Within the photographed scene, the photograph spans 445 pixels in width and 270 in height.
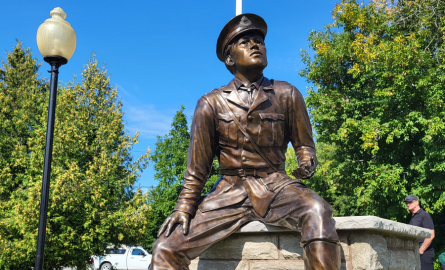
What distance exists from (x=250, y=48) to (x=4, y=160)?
16.1m

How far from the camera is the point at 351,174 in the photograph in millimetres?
14922

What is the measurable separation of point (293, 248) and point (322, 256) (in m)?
0.67

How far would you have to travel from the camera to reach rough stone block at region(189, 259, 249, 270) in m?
3.31

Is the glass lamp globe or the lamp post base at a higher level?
the glass lamp globe

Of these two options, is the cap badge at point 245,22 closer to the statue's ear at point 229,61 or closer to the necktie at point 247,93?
the statue's ear at point 229,61

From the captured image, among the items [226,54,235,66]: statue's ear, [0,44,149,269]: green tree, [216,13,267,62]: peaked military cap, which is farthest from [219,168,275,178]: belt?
[0,44,149,269]: green tree

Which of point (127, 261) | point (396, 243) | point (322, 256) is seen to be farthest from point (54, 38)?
point (127, 261)

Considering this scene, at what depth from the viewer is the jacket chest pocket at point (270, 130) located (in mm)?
3278

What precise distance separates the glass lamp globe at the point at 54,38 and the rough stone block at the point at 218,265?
112 inches

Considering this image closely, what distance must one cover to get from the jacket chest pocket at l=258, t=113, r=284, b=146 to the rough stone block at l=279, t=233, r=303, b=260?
73 cm

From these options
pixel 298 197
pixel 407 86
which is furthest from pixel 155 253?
pixel 407 86

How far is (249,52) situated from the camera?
343cm

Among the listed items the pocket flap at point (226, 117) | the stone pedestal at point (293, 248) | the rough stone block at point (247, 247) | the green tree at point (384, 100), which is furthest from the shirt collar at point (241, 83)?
the green tree at point (384, 100)

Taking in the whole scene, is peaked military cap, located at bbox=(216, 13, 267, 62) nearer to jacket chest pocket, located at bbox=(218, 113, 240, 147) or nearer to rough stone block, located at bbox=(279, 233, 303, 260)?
jacket chest pocket, located at bbox=(218, 113, 240, 147)
